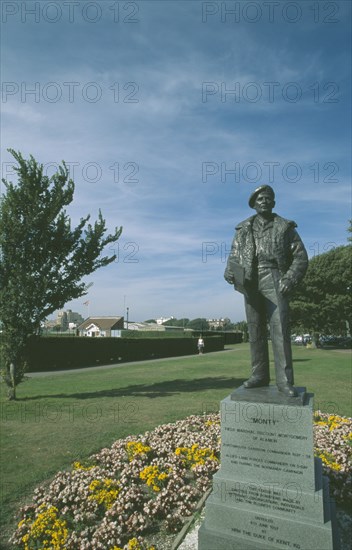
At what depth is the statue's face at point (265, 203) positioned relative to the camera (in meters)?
4.79

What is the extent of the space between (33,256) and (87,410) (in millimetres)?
5489

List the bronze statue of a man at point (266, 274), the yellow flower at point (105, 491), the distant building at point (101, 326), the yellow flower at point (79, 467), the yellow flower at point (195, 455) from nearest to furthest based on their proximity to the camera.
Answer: the bronze statue of a man at point (266, 274) < the yellow flower at point (105, 491) < the yellow flower at point (79, 467) < the yellow flower at point (195, 455) < the distant building at point (101, 326)

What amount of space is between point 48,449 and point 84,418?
2.16 meters

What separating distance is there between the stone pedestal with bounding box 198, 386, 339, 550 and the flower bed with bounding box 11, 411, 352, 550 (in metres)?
0.98

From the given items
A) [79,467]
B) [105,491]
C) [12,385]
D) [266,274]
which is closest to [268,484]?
[266,274]

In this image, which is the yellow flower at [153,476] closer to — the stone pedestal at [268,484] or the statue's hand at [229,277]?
the stone pedestal at [268,484]

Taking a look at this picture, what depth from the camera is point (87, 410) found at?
33.8 ft

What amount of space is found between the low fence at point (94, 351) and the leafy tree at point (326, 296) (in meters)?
12.8

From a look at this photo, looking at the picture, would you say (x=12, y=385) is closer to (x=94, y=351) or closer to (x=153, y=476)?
(x=153, y=476)

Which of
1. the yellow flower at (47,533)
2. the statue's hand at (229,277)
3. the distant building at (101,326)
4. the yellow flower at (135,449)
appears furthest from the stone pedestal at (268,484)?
the distant building at (101,326)

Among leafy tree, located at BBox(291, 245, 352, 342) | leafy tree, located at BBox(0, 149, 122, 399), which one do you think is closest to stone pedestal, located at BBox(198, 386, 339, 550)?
leafy tree, located at BBox(0, 149, 122, 399)

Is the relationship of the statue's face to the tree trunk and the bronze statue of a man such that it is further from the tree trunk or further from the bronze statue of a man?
the tree trunk

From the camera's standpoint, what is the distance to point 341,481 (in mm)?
5492

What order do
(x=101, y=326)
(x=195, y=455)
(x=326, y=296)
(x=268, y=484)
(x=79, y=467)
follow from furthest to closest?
(x=101, y=326) → (x=326, y=296) → (x=195, y=455) → (x=79, y=467) → (x=268, y=484)
